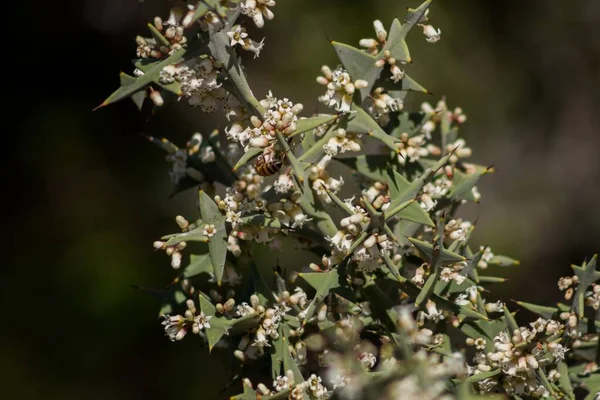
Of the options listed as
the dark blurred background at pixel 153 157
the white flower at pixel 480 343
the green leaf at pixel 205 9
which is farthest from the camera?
the dark blurred background at pixel 153 157

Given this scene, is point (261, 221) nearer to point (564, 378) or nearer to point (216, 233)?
point (216, 233)

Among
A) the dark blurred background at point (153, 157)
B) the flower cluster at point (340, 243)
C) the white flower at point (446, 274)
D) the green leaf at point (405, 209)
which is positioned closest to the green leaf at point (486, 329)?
the flower cluster at point (340, 243)

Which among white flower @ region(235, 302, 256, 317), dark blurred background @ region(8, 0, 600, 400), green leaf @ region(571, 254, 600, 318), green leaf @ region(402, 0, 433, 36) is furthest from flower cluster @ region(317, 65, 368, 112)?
dark blurred background @ region(8, 0, 600, 400)

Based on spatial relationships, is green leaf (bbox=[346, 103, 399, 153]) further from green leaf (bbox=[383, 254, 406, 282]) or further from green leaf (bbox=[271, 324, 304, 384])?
green leaf (bbox=[271, 324, 304, 384])

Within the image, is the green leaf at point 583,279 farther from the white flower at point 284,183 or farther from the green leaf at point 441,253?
the white flower at point 284,183

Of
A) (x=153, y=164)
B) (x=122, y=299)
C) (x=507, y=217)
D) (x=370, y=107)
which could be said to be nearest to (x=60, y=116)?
(x=153, y=164)

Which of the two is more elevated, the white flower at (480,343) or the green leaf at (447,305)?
the green leaf at (447,305)

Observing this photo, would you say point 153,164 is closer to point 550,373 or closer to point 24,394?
point 24,394
